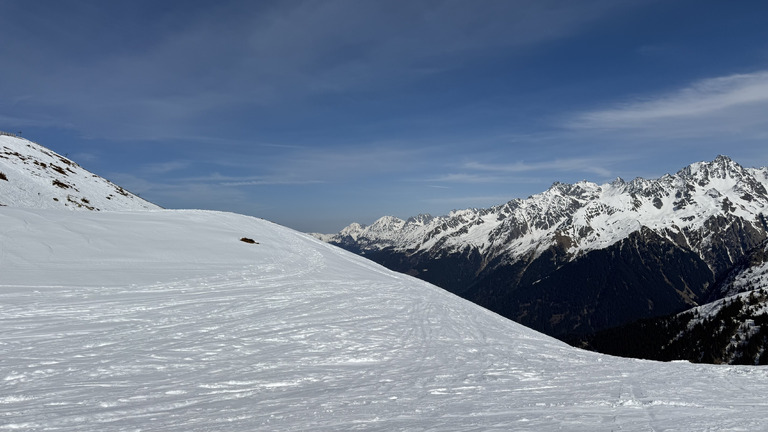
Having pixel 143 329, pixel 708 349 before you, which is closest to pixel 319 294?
pixel 143 329

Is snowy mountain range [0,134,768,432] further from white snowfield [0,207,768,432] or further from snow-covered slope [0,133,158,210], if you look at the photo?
snow-covered slope [0,133,158,210]

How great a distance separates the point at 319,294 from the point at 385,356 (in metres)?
9.22

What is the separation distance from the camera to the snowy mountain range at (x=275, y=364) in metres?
8.73

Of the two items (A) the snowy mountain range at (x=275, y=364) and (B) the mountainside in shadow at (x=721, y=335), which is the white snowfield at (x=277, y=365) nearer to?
(A) the snowy mountain range at (x=275, y=364)

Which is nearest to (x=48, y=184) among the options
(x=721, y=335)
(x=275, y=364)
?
(x=275, y=364)

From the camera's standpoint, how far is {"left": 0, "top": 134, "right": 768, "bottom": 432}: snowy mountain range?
873cm

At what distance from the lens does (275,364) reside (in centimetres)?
1242

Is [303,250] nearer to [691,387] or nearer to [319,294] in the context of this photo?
[319,294]

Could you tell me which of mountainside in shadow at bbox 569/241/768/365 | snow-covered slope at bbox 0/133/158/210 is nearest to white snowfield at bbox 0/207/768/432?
snow-covered slope at bbox 0/133/158/210

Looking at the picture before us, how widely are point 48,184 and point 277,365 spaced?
79.0 meters

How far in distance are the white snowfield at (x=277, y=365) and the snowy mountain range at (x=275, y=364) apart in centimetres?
7

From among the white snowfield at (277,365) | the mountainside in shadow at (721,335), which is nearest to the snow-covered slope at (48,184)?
the white snowfield at (277,365)

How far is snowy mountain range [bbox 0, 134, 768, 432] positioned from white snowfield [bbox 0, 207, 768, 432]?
0.22ft

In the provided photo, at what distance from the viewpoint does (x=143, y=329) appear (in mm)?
14344
